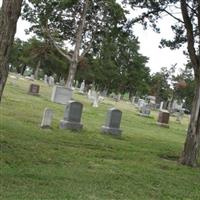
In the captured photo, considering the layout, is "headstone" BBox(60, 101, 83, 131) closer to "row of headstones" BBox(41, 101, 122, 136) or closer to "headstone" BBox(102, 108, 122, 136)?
"row of headstones" BBox(41, 101, 122, 136)

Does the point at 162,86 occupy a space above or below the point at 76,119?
above

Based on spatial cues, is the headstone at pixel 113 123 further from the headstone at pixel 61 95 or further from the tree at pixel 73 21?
the tree at pixel 73 21

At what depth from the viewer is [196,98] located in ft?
42.1

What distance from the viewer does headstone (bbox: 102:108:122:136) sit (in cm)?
1797

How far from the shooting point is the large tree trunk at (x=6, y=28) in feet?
26.1

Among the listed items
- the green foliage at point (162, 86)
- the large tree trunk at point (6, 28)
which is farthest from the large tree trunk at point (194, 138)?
the green foliage at point (162, 86)

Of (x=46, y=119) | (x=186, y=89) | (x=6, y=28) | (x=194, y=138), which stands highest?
(x=186, y=89)

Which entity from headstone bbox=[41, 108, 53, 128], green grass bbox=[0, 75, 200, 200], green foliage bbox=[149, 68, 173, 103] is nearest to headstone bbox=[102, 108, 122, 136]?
green grass bbox=[0, 75, 200, 200]

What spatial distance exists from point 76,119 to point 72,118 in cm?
16

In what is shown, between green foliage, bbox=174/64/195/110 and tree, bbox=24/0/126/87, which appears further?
green foliage, bbox=174/64/195/110

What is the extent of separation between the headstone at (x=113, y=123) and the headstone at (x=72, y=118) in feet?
3.87

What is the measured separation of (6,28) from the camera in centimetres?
804

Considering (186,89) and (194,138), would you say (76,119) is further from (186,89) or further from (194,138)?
(186,89)

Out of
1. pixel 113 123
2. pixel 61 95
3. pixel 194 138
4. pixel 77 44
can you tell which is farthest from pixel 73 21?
pixel 194 138
